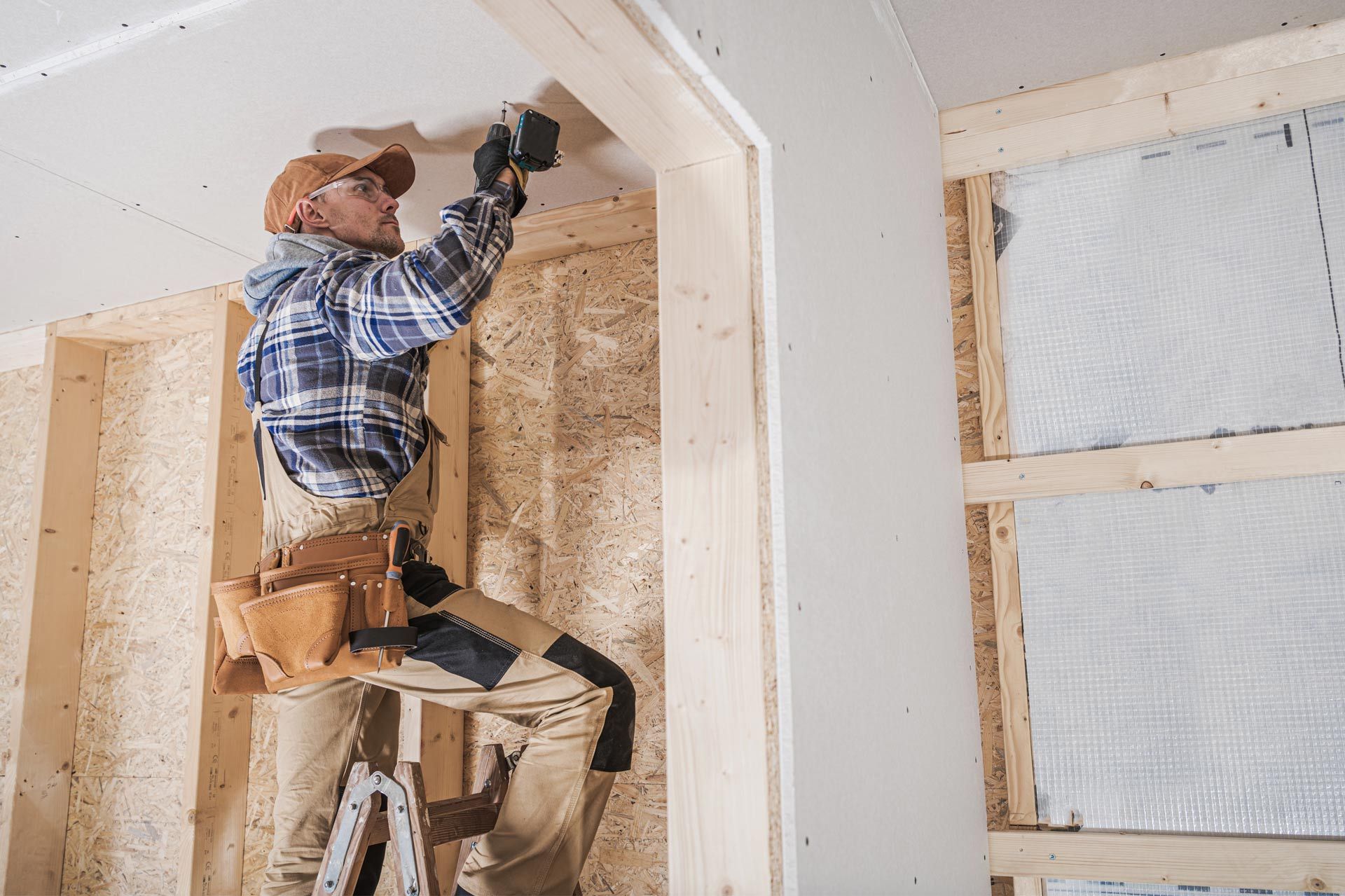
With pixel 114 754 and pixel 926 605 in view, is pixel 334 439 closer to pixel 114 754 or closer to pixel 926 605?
pixel 926 605

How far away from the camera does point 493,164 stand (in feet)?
6.05

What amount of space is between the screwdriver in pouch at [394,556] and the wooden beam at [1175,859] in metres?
1.37

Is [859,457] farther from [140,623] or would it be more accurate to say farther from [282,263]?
[140,623]

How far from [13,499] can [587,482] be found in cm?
243

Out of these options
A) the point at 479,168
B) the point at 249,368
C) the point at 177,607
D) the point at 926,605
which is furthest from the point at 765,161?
the point at 177,607

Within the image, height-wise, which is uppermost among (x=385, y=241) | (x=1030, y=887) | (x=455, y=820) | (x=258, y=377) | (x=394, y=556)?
(x=385, y=241)

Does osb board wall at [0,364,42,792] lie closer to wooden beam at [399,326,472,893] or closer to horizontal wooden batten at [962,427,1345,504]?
→ wooden beam at [399,326,472,893]

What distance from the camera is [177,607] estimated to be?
314cm

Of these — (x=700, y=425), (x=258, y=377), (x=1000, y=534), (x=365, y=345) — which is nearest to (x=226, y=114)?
(x=258, y=377)

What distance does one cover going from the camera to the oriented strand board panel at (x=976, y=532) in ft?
6.98

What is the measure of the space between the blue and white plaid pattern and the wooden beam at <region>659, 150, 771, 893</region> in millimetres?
443

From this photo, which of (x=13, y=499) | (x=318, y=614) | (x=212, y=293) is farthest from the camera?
(x=13, y=499)

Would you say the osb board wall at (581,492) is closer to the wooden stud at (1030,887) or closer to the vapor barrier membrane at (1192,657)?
the wooden stud at (1030,887)

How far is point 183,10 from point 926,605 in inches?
70.9
